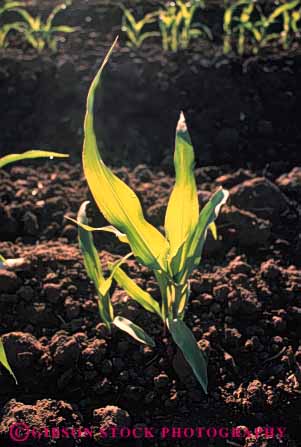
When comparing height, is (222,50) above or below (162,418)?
above

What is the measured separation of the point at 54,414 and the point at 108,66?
8.80 feet

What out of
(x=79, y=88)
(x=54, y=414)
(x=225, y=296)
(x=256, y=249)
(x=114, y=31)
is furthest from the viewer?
(x=114, y=31)

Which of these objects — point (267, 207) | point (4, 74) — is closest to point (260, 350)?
point (267, 207)

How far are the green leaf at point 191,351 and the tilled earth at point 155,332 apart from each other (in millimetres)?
168

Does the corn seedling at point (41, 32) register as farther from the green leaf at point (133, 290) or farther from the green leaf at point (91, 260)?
the green leaf at point (133, 290)

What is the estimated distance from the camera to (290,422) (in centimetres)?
181

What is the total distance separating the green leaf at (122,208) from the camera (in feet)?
5.48

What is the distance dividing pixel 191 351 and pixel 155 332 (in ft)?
1.15

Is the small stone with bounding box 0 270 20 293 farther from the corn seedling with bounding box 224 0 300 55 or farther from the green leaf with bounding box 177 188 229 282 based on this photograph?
the corn seedling with bounding box 224 0 300 55

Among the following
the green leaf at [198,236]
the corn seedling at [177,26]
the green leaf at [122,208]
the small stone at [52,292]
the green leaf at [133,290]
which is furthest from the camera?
the corn seedling at [177,26]

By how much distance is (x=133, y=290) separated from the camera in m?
1.96

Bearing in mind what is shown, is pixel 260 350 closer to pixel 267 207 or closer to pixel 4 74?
pixel 267 207

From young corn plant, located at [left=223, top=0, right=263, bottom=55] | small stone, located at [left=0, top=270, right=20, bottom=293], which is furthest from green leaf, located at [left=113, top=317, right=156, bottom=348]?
young corn plant, located at [left=223, top=0, right=263, bottom=55]

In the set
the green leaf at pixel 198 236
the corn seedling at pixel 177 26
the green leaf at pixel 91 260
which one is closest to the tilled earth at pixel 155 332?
the green leaf at pixel 91 260
